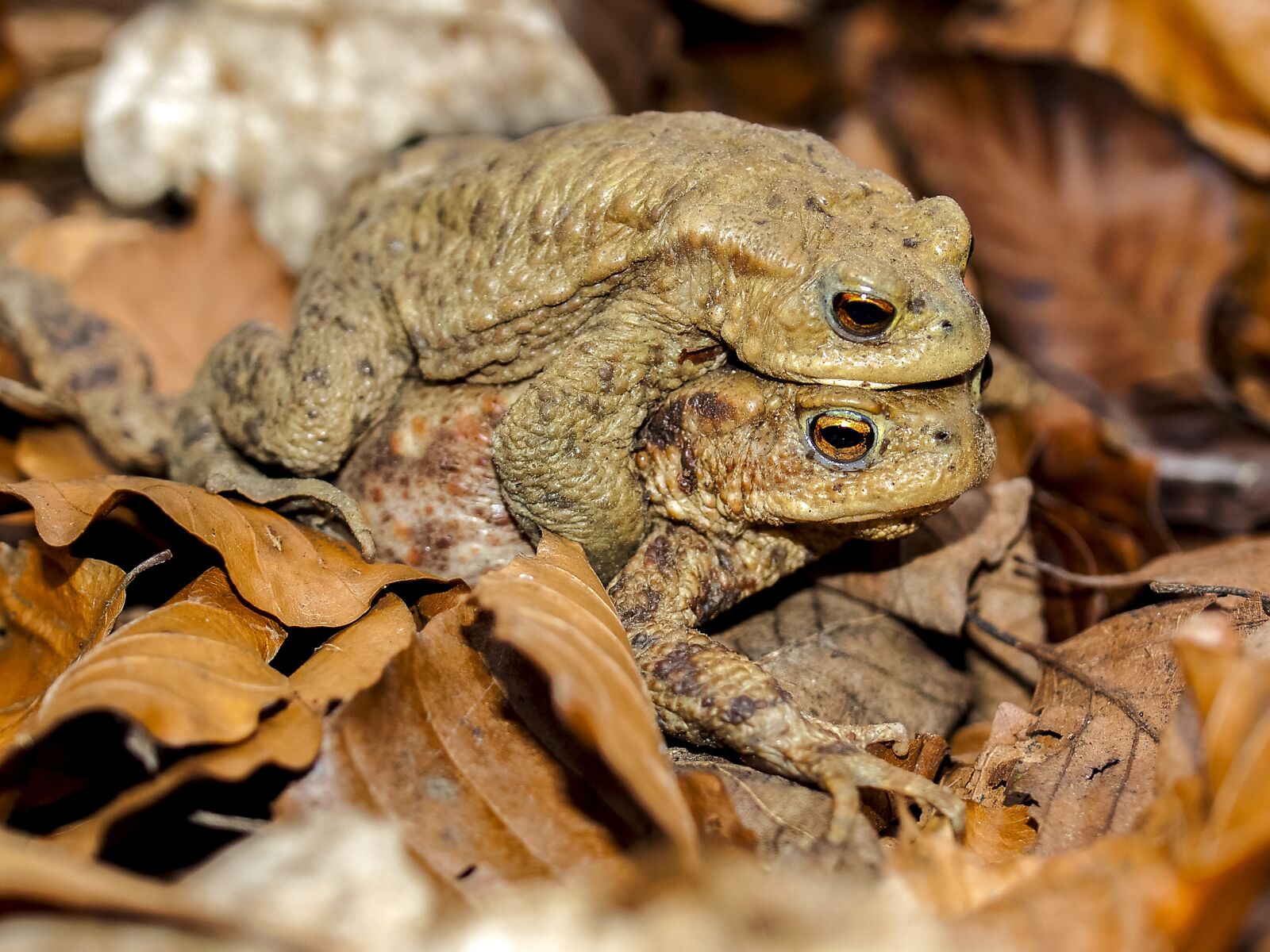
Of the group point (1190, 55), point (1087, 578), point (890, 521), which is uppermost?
point (1190, 55)

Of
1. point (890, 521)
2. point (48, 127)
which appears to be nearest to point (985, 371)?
point (890, 521)

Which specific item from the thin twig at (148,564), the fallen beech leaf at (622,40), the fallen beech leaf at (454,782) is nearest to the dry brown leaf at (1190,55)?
the fallen beech leaf at (622,40)

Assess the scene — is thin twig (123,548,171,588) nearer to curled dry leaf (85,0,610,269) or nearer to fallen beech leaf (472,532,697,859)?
fallen beech leaf (472,532,697,859)

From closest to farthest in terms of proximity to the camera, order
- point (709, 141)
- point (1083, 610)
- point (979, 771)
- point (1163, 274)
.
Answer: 1. point (979, 771)
2. point (709, 141)
3. point (1083, 610)
4. point (1163, 274)

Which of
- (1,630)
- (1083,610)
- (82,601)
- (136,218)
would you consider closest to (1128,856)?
(1083,610)

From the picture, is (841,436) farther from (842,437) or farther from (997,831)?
(997,831)

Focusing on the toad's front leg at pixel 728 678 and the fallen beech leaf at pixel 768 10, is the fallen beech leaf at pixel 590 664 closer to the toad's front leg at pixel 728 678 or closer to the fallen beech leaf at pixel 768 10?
the toad's front leg at pixel 728 678

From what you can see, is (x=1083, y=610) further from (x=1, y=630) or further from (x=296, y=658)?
(x=1, y=630)
